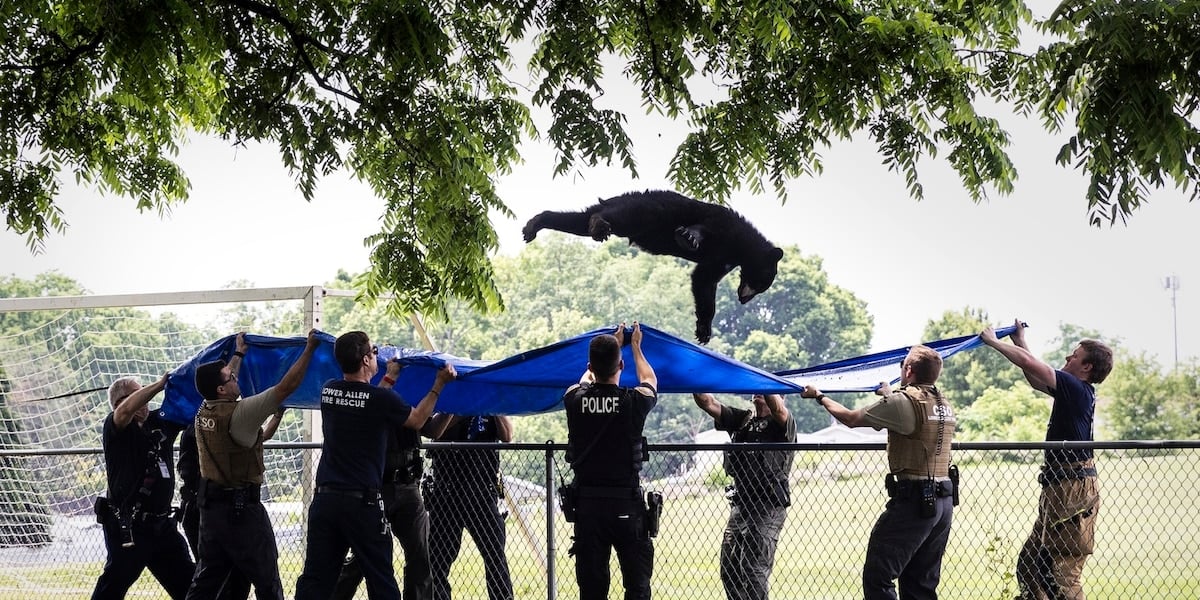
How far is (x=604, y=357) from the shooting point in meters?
6.09

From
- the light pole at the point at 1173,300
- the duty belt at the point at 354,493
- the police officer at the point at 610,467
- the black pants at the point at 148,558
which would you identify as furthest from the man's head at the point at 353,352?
the light pole at the point at 1173,300

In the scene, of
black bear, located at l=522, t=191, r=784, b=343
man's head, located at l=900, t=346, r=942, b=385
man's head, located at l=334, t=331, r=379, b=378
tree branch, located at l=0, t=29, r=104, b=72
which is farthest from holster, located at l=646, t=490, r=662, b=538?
tree branch, located at l=0, t=29, r=104, b=72

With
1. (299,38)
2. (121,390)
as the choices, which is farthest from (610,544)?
(299,38)

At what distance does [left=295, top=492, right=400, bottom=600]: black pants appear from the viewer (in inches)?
238

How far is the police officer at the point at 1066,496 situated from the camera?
263 inches

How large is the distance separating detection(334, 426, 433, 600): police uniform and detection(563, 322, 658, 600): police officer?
107 centimetres

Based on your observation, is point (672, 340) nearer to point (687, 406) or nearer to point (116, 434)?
point (116, 434)

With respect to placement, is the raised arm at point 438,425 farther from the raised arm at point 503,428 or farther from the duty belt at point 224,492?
the duty belt at point 224,492

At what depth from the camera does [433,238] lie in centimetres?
821

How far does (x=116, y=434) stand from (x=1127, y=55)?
615 centimetres

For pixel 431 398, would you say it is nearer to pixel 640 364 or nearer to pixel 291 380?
pixel 291 380

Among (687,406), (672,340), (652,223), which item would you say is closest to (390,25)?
(652,223)

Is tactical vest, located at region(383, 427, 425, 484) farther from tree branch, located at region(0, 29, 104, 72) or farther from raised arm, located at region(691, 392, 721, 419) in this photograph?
tree branch, located at region(0, 29, 104, 72)

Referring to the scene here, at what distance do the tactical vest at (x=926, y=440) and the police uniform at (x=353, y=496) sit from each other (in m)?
2.75
